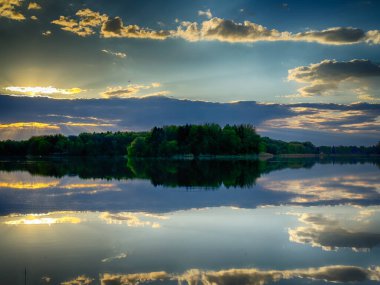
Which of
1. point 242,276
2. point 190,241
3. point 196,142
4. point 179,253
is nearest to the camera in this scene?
point 242,276

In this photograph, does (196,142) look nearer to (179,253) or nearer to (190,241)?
(190,241)

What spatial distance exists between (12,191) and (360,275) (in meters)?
30.8

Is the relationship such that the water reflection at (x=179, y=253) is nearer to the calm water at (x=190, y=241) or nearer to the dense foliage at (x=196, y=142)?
the calm water at (x=190, y=241)

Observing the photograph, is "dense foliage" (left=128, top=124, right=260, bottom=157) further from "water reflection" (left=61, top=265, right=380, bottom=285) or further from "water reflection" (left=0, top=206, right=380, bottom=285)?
"water reflection" (left=61, top=265, right=380, bottom=285)

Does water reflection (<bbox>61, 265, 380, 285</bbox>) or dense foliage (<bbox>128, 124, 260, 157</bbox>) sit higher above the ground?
dense foliage (<bbox>128, 124, 260, 157</bbox>)

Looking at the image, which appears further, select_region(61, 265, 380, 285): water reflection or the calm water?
the calm water

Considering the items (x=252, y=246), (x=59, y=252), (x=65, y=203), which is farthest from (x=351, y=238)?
(x=65, y=203)

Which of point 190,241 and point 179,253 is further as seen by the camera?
point 190,241

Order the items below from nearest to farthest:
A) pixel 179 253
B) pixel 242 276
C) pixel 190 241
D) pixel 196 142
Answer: pixel 242 276 < pixel 179 253 < pixel 190 241 < pixel 196 142

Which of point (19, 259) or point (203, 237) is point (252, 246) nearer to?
point (203, 237)

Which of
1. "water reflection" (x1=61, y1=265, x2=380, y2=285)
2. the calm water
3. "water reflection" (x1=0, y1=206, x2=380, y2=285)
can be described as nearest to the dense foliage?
the calm water

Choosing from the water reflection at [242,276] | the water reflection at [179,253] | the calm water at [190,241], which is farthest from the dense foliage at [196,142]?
the water reflection at [242,276]

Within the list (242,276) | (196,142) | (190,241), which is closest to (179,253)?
(190,241)

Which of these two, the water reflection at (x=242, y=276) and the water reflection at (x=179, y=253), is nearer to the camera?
the water reflection at (x=242, y=276)
